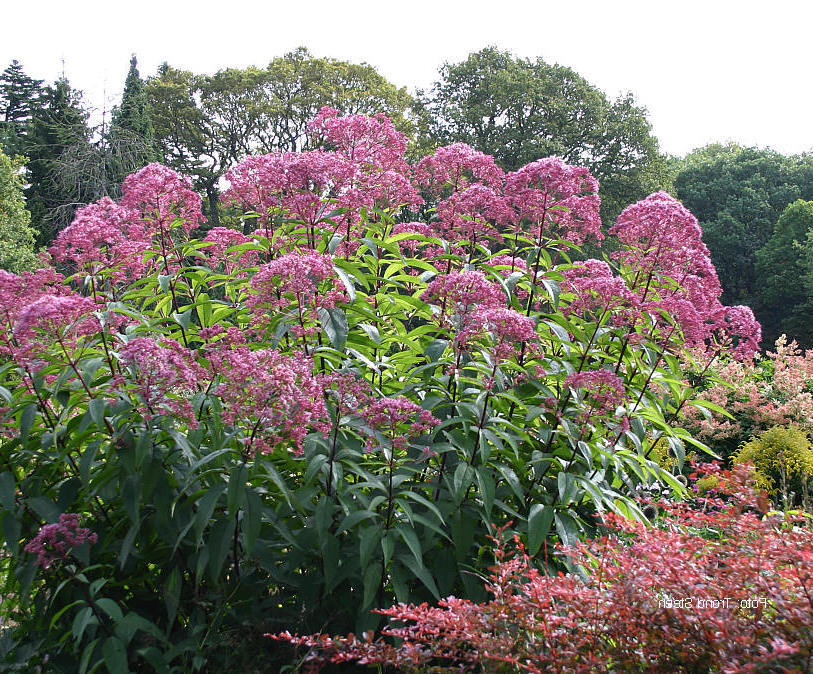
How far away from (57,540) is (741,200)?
40.1 meters

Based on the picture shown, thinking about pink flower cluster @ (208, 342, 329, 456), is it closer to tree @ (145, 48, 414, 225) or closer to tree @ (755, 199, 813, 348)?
tree @ (145, 48, 414, 225)

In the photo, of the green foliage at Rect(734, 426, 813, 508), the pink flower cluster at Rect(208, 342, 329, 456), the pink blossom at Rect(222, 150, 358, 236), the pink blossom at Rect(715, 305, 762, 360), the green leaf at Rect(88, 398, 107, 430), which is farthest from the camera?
the green foliage at Rect(734, 426, 813, 508)

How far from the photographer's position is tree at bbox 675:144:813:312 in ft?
115

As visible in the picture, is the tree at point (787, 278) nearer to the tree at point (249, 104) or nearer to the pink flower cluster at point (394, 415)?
the tree at point (249, 104)

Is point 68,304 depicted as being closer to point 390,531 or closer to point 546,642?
point 390,531

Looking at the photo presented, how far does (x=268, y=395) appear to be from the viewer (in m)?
2.33

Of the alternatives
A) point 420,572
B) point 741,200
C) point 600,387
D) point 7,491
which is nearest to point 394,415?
point 420,572

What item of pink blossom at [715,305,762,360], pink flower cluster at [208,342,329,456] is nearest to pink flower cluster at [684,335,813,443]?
pink blossom at [715,305,762,360]

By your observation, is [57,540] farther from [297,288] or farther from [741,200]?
[741,200]

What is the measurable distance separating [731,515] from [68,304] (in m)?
2.69

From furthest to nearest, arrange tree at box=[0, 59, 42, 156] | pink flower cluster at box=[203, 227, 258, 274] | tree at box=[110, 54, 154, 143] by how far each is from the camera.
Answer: tree at box=[0, 59, 42, 156] → tree at box=[110, 54, 154, 143] → pink flower cluster at box=[203, 227, 258, 274]

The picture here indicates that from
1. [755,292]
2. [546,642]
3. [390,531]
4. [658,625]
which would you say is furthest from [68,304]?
[755,292]

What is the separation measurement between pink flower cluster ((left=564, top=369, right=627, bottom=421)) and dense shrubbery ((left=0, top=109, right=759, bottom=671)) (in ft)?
0.05

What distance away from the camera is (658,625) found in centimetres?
179
